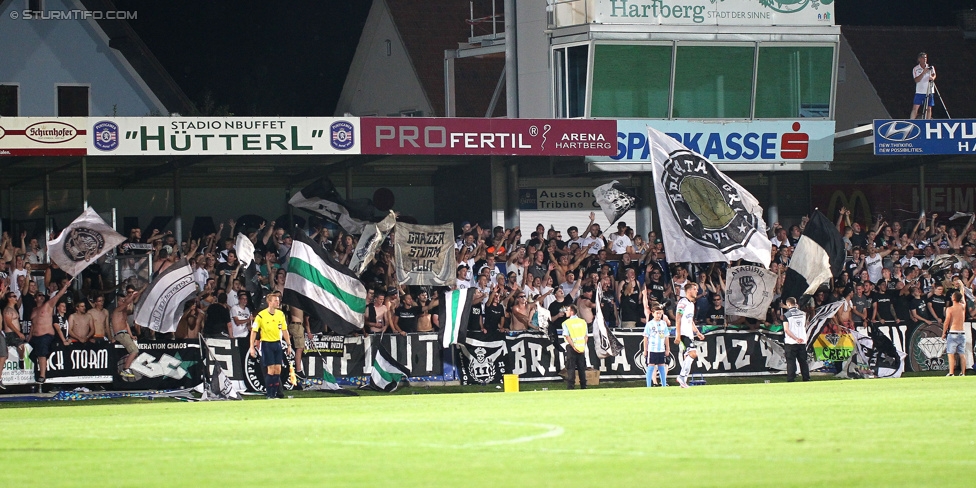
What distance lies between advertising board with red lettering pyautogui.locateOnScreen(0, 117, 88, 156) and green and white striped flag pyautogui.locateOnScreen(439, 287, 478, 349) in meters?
8.84

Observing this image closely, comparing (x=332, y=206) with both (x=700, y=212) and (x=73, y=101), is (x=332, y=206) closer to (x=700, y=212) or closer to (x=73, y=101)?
(x=700, y=212)

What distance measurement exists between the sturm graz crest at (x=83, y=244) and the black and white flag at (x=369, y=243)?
4.83 m

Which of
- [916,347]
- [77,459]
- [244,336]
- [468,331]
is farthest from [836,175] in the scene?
[77,459]

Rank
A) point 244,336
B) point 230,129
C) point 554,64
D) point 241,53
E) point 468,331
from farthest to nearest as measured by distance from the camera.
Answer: point 241,53 < point 554,64 < point 230,129 < point 468,331 < point 244,336

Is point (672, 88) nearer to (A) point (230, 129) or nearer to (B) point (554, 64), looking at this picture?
(B) point (554, 64)

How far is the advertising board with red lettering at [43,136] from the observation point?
28625 mm

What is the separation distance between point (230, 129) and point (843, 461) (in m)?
21.7

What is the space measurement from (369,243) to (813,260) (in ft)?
29.1

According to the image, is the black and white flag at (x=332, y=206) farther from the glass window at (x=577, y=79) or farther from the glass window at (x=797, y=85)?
the glass window at (x=797, y=85)

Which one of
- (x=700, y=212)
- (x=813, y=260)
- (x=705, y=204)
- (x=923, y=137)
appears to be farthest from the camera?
(x=923, y=137)

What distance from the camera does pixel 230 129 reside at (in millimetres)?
30203

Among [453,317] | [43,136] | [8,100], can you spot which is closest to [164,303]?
[453,317]

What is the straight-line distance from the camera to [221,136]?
30.2 meters

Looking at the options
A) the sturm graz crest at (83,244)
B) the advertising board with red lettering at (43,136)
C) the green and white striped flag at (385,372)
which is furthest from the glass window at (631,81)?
the sturm graz crest at (83,244)
